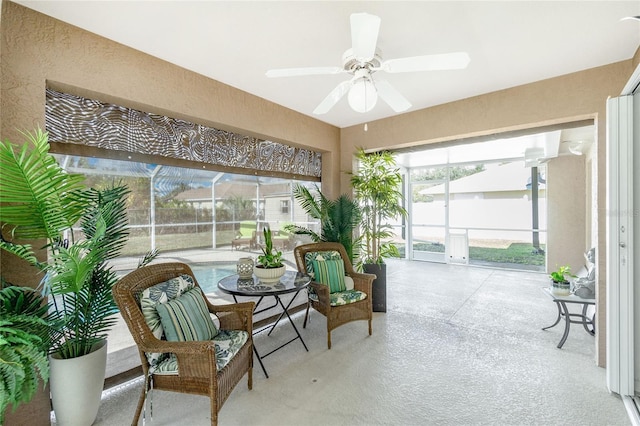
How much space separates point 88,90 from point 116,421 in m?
2.31

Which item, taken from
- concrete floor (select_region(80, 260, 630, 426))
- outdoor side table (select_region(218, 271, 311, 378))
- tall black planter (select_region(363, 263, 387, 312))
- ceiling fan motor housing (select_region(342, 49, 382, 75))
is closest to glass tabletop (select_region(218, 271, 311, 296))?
outdoor side table (select_region(218, 271, 311, 378))

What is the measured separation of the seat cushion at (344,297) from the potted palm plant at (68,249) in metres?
1.86

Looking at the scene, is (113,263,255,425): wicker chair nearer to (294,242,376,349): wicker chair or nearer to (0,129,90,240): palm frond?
(0,129,90,240): palm frond

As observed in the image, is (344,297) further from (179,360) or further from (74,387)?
(74,387)

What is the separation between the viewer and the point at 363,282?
10.8 feet

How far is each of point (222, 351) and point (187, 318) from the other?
320 millimetres

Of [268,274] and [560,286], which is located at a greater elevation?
[268,274]

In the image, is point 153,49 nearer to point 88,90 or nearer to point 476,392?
point 88,90

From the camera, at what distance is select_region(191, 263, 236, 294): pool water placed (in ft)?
10.3

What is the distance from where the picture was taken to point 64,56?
1.99 m

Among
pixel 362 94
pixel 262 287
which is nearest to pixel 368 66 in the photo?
pixel 362 94

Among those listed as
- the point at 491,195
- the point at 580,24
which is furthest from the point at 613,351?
the point at 491,195

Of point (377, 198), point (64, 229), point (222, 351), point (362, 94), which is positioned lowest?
point (222, 351)

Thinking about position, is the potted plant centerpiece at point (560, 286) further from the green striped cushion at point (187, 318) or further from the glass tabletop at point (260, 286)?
the green striped cushion at point (187, 318)
